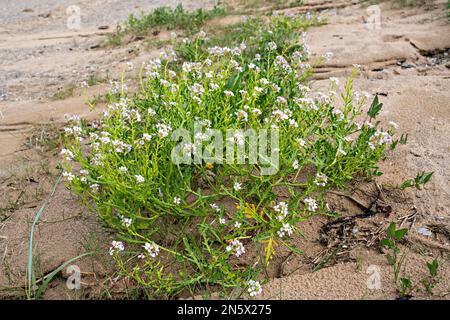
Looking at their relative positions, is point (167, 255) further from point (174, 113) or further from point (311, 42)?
point (311, 42)

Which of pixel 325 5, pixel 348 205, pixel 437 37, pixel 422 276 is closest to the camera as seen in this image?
pixel 422 276

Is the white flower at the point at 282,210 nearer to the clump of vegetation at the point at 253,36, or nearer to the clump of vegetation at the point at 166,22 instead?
the clump of vegetation at the point at 253,36

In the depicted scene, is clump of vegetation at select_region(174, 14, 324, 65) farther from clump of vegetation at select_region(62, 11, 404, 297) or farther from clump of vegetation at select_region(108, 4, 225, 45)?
clump of vegetation at select_region(62, 11, 404, 297)

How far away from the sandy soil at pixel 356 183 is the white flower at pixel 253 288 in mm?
99

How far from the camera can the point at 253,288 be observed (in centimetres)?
215

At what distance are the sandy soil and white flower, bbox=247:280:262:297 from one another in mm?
99

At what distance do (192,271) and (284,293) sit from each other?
52 cm

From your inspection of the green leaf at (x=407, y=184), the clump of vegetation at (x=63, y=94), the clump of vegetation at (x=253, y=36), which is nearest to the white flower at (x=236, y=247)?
the green leaf at (x=407, y=184)

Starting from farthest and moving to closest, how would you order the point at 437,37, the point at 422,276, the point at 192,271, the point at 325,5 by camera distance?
the point at 325,5 < the point at 437,37 < the point at 192,271 < the point at 422,276

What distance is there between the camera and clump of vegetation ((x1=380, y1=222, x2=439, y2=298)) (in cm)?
212

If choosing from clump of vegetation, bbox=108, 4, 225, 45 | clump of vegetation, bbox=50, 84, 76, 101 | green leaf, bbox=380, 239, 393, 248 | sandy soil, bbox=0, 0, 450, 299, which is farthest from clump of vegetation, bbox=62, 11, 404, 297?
clump of vegetation, bbox=108, 4, 225, 45

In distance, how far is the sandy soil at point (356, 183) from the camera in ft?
7.75
